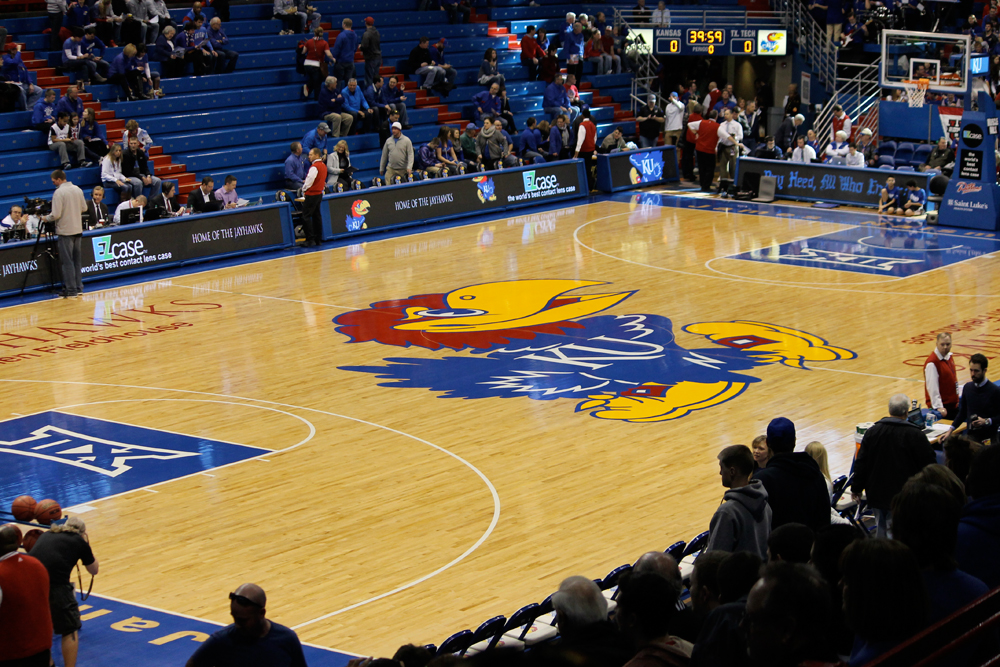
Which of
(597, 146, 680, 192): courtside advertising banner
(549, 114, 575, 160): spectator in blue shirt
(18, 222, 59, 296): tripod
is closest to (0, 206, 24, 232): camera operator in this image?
(18, 222, 59, 296): tripod

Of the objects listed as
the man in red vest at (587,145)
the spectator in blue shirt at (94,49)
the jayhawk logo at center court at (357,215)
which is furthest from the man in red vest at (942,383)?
the spectator in blue shirt at (94,49)

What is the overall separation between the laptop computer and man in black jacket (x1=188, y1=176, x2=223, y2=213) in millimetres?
1314

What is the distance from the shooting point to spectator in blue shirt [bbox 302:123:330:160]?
26297 millimetres

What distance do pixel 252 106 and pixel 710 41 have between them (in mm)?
13944

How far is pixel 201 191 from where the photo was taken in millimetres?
23250

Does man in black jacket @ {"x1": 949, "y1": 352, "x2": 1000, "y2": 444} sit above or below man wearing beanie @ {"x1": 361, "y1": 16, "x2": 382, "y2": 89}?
below

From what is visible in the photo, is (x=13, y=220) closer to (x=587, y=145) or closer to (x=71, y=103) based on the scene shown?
(x=71, y=103)

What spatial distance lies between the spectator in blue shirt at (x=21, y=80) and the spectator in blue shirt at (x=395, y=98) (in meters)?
7.81

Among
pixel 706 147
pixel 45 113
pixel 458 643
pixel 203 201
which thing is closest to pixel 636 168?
pixel 706 147

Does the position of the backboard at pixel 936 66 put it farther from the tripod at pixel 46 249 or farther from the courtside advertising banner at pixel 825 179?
the tripod at pixel 46 249

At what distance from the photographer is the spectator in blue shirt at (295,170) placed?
25406 millimetres

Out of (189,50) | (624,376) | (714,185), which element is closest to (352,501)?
(624,376)

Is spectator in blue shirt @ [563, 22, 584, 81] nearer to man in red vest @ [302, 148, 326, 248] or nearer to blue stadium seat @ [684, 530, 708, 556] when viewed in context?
man in red vest @ [302, 148, 326, 248]

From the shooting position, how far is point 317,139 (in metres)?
26.5
